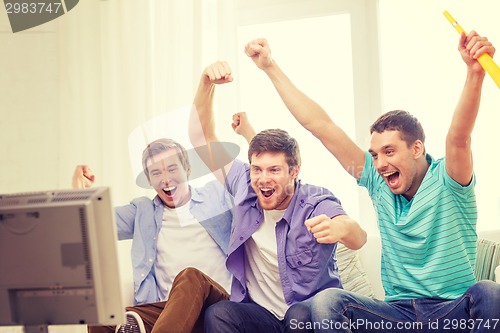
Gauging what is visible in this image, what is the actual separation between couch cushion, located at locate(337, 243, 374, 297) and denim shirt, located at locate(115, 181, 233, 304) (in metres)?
0.45

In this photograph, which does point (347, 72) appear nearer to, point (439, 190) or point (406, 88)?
point (406, 88)

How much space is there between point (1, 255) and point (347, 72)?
185 cm

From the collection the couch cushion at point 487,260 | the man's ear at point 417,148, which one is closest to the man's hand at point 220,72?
the man's ear at point 417,148

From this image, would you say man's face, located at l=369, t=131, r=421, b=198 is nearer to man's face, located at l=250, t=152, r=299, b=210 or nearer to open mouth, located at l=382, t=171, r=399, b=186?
open mouth, located at l=382, t=171, r=399, b=186

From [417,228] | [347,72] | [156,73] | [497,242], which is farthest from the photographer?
[347,72]

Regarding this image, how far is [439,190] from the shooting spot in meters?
1.65

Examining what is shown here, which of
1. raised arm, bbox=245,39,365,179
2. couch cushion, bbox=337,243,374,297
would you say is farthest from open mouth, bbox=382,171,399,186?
couch cushion, bbox=337,243,374,297

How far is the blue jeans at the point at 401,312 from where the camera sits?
1.46m

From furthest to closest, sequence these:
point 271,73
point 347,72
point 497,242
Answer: point 347,72
point 497,242
point 271,73

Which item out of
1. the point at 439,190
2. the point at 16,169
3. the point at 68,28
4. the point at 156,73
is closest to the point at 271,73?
the point at 439,190

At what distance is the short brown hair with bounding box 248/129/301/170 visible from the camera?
185 cm

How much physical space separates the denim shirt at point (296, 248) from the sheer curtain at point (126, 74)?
0.73 meters

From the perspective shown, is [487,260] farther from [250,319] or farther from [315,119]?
[250,319]

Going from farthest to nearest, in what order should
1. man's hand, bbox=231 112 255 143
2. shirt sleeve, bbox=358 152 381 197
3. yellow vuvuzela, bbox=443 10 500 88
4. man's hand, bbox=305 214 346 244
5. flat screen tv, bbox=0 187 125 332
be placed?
man's hand, bbox=231 112 255 143 → shirt sleeve, bbox=358 152 381 197 → man's hand, bbox=305 214 346 244 → yellow vuvuzela, bbox=443 10 500 88 → flat screen tv, bbox=0 187 125 332
